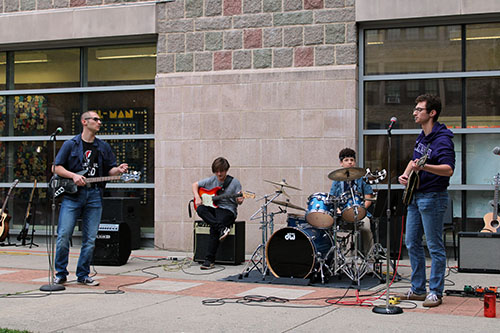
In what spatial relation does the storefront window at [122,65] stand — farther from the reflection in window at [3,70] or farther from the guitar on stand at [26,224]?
the guitar on stand at [26,224]

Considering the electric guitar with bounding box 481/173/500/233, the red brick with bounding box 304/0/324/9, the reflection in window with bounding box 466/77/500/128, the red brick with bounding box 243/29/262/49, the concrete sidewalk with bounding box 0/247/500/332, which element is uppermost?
the red brick with bounding box 304/0/324/9

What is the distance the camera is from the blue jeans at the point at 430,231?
756cm

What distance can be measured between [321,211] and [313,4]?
→ 15.4 feet

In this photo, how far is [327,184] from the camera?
12.1 m

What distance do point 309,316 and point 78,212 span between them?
3.64 metres

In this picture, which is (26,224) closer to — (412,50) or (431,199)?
(412,50)

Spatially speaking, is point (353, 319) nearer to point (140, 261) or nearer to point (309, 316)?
point (309, 316)

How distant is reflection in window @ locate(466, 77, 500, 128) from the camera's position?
1177 cm

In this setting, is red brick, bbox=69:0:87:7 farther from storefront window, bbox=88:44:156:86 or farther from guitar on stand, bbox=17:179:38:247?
A: guitar on stand, bbox=17:179:38:247

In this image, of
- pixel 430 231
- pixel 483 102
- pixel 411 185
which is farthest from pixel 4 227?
pixel 483 102

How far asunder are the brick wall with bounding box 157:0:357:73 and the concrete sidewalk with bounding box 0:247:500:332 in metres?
4.17

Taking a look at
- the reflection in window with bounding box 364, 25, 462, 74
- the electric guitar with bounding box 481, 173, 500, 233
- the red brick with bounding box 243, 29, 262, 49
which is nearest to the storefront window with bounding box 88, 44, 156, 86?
the red brick with bounding box 243, 29, 262, 49

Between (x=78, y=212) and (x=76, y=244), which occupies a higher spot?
(x=78, y=212)

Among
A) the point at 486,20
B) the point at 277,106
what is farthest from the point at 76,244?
the point at 486,20
